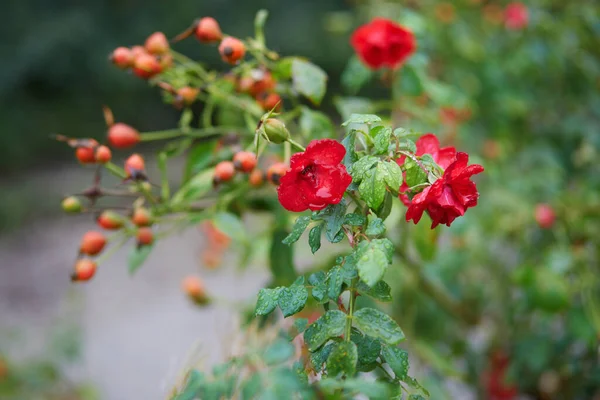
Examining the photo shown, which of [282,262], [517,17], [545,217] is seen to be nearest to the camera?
[282,262]

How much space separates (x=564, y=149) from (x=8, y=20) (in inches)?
101

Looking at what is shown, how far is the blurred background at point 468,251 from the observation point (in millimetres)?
829

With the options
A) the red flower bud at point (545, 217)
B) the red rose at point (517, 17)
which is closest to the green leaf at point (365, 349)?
the red flower bud at point (545, 217)

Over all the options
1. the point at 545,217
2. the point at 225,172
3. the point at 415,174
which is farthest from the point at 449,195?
the point at 545,217

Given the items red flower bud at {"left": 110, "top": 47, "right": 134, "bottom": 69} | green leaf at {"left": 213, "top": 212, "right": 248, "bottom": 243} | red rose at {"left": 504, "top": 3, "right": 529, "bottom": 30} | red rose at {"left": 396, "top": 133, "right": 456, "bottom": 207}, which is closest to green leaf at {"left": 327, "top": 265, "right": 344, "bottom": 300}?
red rose at {"left": 396, "top": 133, "right": 456, "bottom": 207}

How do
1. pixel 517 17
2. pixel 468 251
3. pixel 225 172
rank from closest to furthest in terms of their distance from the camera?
pixel 225 172
pixel 468 251
pixel 517 17

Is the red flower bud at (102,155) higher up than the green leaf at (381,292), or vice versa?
the green leaf at (381,292)

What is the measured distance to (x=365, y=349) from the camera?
38 centimetres

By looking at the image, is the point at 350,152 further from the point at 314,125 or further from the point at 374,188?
the point at 314,125

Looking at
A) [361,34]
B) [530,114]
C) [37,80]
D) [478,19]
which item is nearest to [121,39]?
[37,80]

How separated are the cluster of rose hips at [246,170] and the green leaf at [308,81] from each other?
8 centimetres

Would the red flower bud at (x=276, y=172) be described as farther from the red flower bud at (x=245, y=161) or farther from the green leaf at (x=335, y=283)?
the green leaf at (x=335, y=283)

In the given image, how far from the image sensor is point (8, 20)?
2.73 metres

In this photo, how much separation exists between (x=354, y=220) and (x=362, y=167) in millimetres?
35
